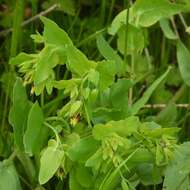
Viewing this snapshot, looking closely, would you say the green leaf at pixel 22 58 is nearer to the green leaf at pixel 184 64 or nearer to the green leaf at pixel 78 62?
the green leaf at pixel 78 62

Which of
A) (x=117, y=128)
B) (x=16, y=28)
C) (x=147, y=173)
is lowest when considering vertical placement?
(x=147, y=173)

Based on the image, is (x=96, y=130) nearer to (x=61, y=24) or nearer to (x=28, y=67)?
(x=28, y=67)

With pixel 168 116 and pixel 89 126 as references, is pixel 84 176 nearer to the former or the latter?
pixel 89 126

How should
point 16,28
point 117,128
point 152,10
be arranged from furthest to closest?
1. point 16,28
2. point 152,10
3. point 117,128

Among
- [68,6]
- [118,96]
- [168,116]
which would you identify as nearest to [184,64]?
[168,116]

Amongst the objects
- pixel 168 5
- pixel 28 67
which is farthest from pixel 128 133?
pixel 168 5
